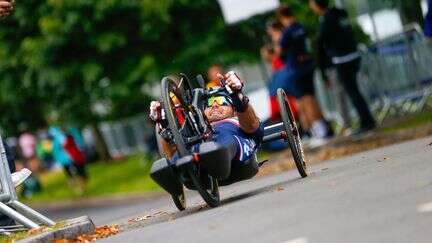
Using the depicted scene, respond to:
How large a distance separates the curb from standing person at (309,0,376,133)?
8525mm

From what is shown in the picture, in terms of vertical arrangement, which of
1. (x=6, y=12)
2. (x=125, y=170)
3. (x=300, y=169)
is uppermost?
(x=6, y=12)

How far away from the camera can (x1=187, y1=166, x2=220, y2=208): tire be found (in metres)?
10.8

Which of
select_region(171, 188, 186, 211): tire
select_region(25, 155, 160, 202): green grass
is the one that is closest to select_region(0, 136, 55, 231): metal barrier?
select_region(171, 188, 186, 211): tire

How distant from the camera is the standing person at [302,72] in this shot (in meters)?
19.7

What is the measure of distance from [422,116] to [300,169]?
29.0ft

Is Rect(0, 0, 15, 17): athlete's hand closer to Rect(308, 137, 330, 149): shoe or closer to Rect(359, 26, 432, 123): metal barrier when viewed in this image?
Rect(308, 137, 330, 149): shoe

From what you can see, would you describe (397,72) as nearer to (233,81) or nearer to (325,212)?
(233,81)

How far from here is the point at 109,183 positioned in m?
31.8

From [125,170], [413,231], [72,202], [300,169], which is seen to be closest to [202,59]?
[72,202]

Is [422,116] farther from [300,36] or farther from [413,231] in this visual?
[413,231]

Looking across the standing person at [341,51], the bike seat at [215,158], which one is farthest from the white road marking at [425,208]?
the standing person at [341,51]

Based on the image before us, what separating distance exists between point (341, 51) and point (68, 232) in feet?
31.1

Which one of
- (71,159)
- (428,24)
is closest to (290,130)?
(428,24)

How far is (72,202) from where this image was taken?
30.1 meters
